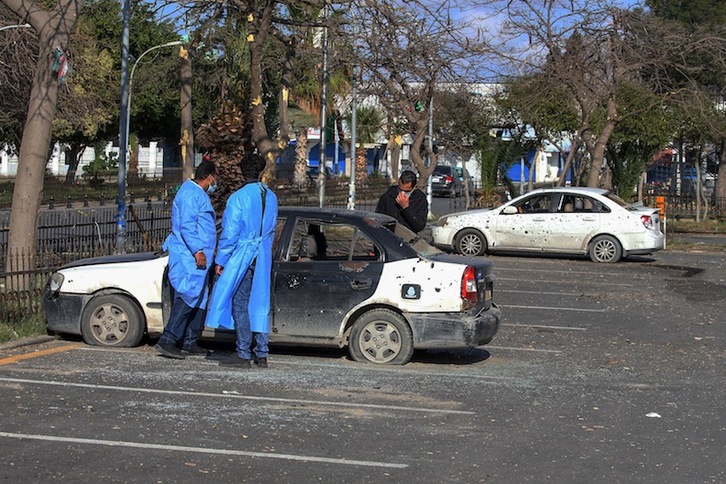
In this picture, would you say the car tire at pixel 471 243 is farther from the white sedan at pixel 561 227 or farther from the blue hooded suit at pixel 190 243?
the blue hooded suit at pixel 190 243

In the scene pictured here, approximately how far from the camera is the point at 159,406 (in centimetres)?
786

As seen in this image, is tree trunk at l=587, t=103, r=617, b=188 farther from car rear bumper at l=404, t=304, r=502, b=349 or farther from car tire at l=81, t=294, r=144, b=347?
car tire at l=81, t=294, r=144, b=347

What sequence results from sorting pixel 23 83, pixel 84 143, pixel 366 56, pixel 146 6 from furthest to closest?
pixel 84 143 → pixel 23 83 → pixel 366 56 → pixel 146 6

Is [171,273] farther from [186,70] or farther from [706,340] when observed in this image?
[186,70]

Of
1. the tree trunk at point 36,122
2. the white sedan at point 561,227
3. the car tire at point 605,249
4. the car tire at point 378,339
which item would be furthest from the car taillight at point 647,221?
the tree trunk at point 36,122

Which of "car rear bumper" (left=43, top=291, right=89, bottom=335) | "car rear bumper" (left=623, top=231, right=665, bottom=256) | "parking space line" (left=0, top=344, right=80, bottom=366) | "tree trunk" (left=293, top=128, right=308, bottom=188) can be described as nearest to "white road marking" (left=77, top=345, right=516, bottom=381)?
"parking space line" (left=0, top=344, right=80, bottom=366)

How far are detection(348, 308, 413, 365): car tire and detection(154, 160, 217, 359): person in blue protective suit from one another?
1.43m

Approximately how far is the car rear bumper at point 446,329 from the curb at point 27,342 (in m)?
3.60

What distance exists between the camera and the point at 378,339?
9930 mm

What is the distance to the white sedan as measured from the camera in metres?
21.8

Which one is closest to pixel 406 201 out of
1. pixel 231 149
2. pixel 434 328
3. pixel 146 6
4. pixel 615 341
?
pixel 615 341

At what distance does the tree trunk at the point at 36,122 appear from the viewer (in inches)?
468

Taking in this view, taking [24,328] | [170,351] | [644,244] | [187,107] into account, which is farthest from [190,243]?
[644,244]

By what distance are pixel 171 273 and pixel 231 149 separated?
57.6 ft
